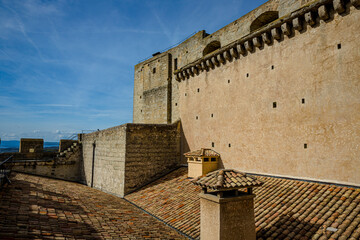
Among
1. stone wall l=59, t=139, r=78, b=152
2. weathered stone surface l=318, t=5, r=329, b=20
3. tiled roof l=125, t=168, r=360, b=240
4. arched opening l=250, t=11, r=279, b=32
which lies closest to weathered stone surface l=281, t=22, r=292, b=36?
weathered stone surface l=318, t=5, r=329, b=20

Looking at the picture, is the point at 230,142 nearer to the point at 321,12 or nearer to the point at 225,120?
the point at 225,120

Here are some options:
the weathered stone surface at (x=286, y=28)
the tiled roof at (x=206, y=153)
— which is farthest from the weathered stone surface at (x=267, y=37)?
the tiled roof at (x=206, y=153)

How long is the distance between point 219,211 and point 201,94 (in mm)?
9284

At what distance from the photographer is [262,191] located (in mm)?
8922

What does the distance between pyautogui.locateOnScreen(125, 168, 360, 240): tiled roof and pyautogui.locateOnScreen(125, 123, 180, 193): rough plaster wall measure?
343 cm

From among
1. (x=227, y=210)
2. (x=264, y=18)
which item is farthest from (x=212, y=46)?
(x=227, y=210)

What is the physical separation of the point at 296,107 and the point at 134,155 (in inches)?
362

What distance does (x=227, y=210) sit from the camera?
236 inches

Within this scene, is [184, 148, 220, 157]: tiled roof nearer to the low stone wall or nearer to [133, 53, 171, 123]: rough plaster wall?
[133, 53, 171, 123]: rough plaster wall

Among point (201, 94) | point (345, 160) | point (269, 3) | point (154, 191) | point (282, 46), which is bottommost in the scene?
point (154, 191)

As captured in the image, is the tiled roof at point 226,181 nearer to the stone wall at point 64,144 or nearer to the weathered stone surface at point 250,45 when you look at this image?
the weathered stone surface at point 250,45

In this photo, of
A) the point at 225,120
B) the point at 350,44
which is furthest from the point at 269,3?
the point at 225,120

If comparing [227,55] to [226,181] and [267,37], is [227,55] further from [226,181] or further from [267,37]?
[226,181]

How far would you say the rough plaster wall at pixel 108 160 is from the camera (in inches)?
563
